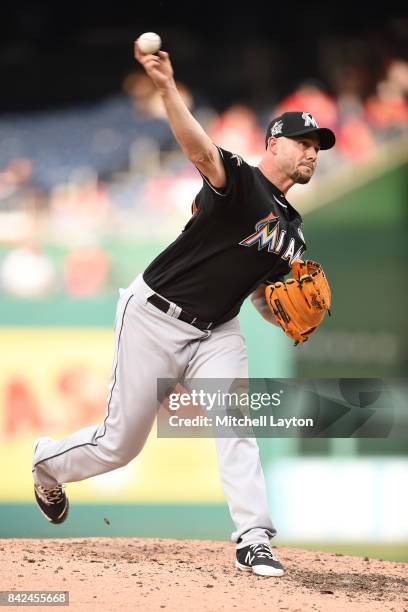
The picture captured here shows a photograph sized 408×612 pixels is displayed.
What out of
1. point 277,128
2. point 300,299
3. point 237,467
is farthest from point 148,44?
point 237,467

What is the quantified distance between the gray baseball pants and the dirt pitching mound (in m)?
0.20

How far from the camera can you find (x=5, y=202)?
7.08 m

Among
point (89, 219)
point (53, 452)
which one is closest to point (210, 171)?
point (53, 452)

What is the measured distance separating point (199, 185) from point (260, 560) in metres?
4.23

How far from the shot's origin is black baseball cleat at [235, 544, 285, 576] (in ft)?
10.5

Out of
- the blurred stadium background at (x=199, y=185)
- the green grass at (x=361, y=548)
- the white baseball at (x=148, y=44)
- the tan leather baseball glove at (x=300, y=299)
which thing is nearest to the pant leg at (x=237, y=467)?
the tan leather baseball glove at (x=300, y=299)

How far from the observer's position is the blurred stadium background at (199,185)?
650cm

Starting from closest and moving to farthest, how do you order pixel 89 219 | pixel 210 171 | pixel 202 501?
pixel 210 171, pixel 202 501, pixel 89 219

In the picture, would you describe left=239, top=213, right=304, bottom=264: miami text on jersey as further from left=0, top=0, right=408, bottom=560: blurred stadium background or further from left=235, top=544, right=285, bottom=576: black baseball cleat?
left=0, top=0, right=408, bottom=560: blurred stadium background

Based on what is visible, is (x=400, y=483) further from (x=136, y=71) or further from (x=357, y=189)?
(x=136, y=71)

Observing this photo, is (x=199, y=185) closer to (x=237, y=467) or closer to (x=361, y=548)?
(x=361, y=548)

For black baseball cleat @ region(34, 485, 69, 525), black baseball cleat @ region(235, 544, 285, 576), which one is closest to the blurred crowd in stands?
black baseball cleat @ region(34, 485, 69, 525)

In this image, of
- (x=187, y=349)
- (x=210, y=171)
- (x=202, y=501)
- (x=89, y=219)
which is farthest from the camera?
(x=89, y=219)

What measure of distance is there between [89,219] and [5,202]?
1.81ft
